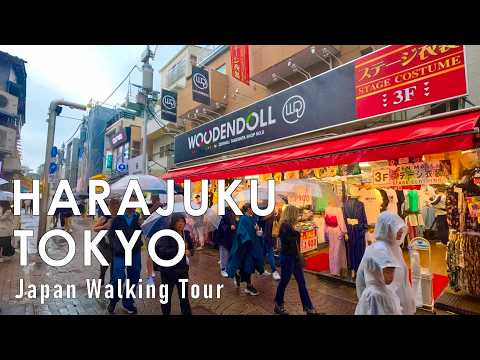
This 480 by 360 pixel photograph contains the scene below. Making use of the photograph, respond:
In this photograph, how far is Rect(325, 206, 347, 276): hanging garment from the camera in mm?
6227

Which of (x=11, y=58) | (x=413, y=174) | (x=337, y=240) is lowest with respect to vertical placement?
(x=337, y=240)

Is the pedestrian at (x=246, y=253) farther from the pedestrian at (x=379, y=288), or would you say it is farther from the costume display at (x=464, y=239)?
the costume display at (x=464, y=239)

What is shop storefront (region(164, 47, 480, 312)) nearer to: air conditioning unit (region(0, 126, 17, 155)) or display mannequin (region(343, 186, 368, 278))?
display mannequin (region(343, 186, 368, 278))

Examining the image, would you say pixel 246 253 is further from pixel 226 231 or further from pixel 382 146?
pixel 382 146

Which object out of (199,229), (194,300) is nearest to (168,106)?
(199,229)

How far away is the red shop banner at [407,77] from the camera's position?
16.3ft

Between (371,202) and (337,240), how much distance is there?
124 centimetres

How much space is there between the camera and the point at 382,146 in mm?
4824

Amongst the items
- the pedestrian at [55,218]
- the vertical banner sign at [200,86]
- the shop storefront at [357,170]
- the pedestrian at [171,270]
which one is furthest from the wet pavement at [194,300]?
the vertical banner sign at [200,86]

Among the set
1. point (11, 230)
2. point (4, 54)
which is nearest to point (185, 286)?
point (11, 230)

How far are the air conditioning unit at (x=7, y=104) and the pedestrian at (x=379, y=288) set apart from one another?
25.0 metres

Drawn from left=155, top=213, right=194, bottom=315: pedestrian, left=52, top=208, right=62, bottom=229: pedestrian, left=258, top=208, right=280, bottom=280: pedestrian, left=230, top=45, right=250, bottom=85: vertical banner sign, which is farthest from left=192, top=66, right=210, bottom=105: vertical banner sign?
left=155, top=213, right=194, bottom=315: pedestrian

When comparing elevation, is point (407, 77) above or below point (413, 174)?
above
